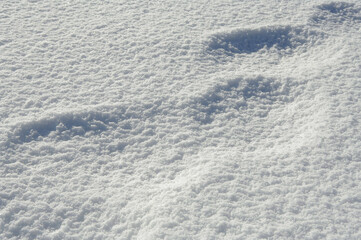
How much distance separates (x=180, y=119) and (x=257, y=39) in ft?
1.77

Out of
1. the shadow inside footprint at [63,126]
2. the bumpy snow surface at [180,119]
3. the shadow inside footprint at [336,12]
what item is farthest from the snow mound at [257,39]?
the shadow inside footprint at [63,126]

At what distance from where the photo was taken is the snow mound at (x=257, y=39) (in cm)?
139

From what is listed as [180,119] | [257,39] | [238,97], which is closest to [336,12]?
[257,39]

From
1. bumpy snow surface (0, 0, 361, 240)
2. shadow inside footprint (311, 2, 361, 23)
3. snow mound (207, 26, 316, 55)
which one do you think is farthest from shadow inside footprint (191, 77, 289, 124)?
shadow inside footprint (311, 2, 361, 23)

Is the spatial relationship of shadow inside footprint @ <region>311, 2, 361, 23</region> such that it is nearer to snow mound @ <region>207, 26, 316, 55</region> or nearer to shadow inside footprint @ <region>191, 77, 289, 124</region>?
snow mound @ <region>207, 26, 316, 55</region>

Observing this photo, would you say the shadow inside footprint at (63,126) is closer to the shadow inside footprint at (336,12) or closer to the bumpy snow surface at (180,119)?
the bumpy snow surface at (180,119)

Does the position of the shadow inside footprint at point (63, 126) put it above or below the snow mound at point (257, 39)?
below

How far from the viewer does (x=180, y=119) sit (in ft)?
3.63

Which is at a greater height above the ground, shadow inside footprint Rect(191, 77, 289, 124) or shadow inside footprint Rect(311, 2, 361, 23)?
shadow inside footprint Rect(311, 2, 361, 23)

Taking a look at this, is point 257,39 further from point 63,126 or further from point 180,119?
point 63,126

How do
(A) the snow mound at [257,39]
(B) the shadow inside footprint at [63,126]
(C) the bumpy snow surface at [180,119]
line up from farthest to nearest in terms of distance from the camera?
(A) the snow mound at [257,39], (B) the shadow inside footprint at [63,126], (C) the bumpy snow surface at [180,119]

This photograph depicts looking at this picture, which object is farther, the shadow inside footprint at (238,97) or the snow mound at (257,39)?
the snow mound at (257,39)

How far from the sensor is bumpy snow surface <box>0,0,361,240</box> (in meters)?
0.86

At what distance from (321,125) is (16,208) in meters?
0.84
